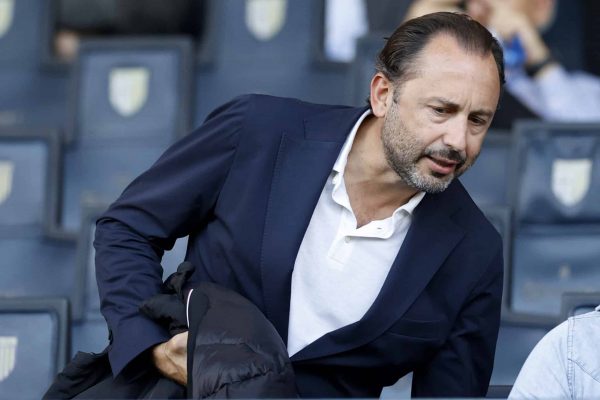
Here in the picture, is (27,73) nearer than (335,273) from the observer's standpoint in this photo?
No

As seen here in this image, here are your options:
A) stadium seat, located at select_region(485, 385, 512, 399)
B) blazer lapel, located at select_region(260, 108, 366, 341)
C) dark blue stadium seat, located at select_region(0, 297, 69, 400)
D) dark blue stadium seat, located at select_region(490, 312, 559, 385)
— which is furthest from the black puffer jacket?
dark blue stadium seat, located at select_region(490, 312, 559, 385)

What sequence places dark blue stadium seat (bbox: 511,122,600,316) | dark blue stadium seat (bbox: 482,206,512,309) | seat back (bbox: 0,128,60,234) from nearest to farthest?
dark blue stadium seat (bbox: 482,206,512,309) → dark blue stadium seat (bbox: 511,122,600,316) → seat back (bbox: 0,128,60,234)

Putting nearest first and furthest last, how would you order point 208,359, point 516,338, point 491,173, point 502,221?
1. point 208,359
2. point 516,338
3. point 502,221
4. point 491,173

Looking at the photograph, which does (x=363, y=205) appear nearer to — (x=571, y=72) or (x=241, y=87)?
(x=241, y=87)

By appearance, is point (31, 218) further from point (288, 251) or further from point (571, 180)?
point (288, 251)

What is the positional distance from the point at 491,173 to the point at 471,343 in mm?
2014

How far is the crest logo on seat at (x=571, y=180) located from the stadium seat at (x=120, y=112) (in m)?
1.31

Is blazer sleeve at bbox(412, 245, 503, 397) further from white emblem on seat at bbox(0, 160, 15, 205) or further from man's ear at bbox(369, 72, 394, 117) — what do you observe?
white emblem on seat at bbox(0, 160, 15, 205)

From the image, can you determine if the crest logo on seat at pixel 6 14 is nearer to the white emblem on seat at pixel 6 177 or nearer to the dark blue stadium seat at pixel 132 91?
the dark blue stadium seat at pixel 132 91

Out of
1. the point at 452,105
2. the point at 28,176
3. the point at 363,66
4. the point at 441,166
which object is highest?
the point at 452,105

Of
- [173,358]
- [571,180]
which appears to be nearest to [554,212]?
[571,180]

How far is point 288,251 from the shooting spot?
257 centimetres

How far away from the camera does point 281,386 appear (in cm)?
216

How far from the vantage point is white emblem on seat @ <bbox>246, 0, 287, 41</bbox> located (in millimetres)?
5254
